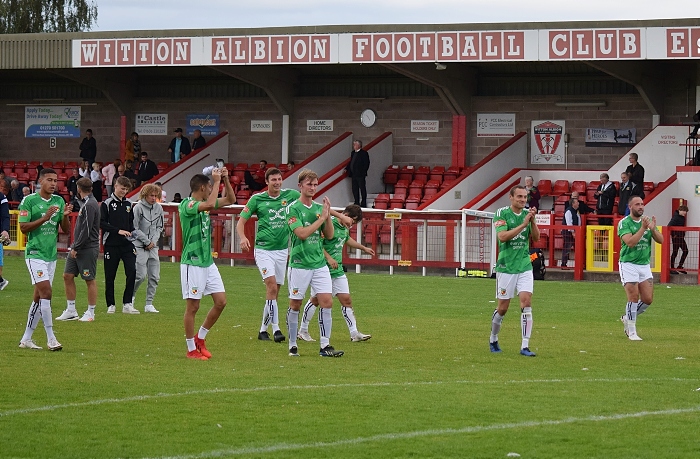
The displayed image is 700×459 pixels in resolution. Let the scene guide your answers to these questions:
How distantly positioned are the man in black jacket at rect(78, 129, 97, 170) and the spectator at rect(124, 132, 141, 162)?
3.59 ft

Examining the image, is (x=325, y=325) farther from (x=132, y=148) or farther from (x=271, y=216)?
(x=132, y=148)

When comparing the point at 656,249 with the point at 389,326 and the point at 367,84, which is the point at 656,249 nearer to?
the point at 389,326

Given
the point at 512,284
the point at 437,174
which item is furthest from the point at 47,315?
the point at 437,174

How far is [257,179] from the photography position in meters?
35.7

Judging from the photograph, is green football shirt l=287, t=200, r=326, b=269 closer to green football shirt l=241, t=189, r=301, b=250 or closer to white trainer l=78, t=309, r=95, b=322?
green football shirt l=241, t=189, r=301, b=250

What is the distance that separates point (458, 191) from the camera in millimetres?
32000

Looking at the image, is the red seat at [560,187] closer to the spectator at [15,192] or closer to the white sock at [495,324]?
the spectator at [15,192]

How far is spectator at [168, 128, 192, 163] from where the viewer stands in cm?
3712

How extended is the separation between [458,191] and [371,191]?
159 inches

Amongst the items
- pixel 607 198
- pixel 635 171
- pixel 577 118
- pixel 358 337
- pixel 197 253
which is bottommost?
pixel 358 337

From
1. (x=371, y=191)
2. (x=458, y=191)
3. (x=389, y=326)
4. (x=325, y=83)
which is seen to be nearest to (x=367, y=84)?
(x=325, y=83)

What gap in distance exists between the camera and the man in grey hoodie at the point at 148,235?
1741 cm

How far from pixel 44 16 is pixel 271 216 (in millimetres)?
48567

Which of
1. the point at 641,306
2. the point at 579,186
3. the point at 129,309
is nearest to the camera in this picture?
the point at 641,306
